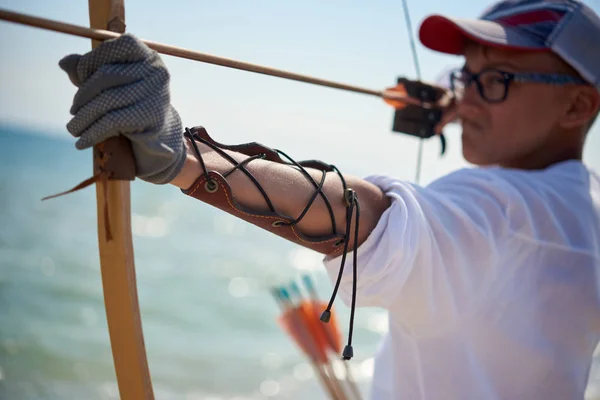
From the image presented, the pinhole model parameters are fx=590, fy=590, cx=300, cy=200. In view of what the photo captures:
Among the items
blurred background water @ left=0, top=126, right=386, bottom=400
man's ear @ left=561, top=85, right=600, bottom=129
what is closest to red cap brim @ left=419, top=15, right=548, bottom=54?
man's ear @ left=561, top=85, right=600, bottom=129

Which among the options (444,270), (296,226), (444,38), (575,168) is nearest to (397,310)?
(444,270)

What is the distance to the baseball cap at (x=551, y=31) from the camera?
1.40m

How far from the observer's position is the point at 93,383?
5.99 m

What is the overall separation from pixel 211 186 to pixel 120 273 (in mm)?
248

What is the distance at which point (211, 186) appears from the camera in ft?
3.04

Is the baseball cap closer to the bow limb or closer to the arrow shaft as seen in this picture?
the arrow shaft

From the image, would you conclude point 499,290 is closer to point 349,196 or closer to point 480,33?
point 349,196

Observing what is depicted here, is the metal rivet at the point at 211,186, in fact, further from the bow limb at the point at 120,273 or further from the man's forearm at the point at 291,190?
the bow limb at the point at 120,273

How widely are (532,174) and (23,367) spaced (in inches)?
249

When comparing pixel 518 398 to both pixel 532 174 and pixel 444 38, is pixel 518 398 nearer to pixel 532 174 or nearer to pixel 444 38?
pixel 532 174

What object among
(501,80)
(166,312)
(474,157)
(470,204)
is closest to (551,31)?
(501,80)

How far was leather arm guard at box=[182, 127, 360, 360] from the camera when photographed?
931mm

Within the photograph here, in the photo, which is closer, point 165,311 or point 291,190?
point 291,190

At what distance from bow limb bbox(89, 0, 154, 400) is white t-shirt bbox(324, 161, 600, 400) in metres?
0.38
